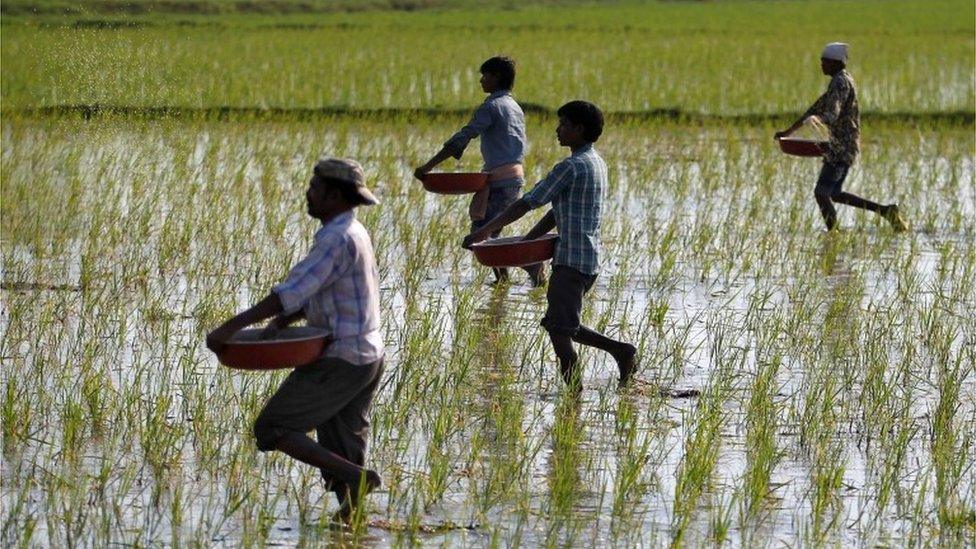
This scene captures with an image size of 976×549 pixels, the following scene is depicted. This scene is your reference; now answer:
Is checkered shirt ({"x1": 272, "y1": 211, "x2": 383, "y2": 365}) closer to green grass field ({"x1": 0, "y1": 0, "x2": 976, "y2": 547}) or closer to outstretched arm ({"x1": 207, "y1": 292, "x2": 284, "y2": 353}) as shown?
outstretched arm ({"x1": 207, "y1": 292, "x2": 284, "y2": 353})

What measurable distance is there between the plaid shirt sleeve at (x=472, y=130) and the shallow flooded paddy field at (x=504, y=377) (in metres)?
0.66

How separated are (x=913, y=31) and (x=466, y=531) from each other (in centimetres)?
2379

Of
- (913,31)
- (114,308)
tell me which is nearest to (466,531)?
(114,308)

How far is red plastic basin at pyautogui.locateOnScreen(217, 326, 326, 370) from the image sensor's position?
3914mm

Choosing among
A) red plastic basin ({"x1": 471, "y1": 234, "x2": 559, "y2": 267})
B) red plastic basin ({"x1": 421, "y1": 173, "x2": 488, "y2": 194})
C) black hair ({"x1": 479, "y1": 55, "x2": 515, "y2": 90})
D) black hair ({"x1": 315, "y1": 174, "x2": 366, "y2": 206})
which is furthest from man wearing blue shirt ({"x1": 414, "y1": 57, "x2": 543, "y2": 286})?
black hair ({"x1": 315, "y1": 174, "x2": 366, "y2": 206})

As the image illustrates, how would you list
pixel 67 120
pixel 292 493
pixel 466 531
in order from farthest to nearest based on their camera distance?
pixel 67 120, pixel 292 493, pixel 466 531

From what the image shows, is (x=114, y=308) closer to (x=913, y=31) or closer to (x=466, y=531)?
(x=466, y=531)

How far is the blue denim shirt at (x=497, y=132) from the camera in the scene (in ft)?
24.1

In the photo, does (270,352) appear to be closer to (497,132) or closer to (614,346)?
(614,346)

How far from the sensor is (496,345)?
6.47 m

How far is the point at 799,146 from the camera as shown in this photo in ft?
28.6

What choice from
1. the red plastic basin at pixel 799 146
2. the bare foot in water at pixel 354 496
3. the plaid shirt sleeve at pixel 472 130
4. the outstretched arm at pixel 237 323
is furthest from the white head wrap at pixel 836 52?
the outstretched arm at pixel 237 323

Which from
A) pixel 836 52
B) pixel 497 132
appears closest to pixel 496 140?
pixel 497 132

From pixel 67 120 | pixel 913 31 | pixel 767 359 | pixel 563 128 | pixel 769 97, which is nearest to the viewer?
pixel 563 128
